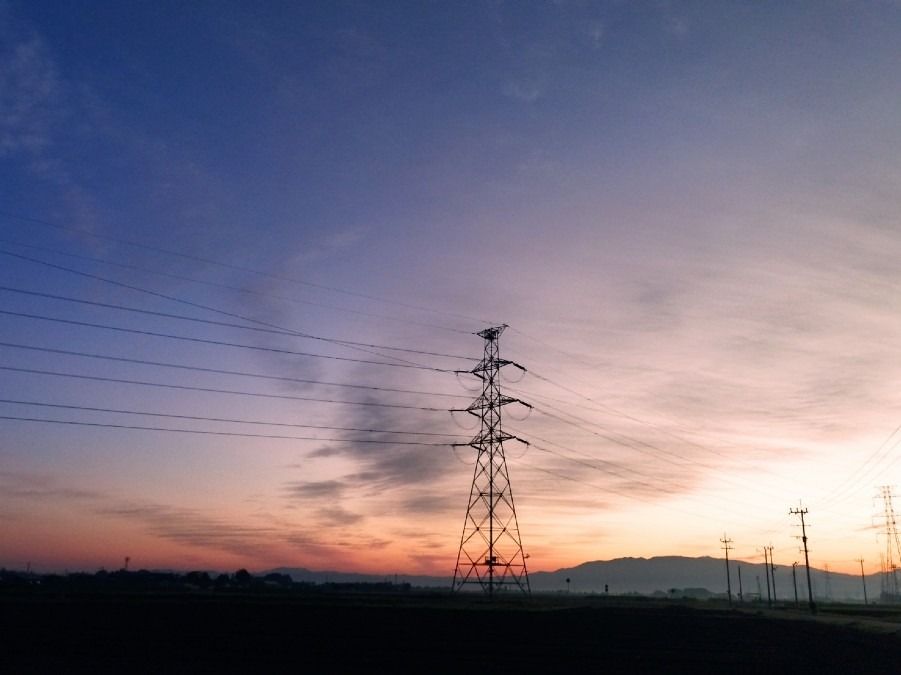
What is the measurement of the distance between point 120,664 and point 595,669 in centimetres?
1833

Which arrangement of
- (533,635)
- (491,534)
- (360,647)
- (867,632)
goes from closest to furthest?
(360,647) → (533,635) → (867,632) → (491,534)

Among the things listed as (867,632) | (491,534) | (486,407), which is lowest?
(867,632)

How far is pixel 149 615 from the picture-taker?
5184 cm

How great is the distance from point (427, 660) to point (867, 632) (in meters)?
53.1

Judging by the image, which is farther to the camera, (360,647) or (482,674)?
(360,647)

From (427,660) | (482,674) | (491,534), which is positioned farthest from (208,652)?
(491,534)

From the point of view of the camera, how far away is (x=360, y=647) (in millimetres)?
33406

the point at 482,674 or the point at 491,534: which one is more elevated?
the point at 491,534

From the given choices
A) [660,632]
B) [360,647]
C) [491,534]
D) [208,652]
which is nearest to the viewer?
[208,652]

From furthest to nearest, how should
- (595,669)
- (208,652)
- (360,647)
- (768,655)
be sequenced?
(768,655) < (360,647) < (208,652) < (595,669)

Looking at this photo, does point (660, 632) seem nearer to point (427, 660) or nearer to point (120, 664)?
point (427, 660)

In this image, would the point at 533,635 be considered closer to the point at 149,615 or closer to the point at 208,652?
the point at 208,652

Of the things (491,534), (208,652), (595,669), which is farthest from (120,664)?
(491,534)

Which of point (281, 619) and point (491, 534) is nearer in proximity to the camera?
point (281, 619)
